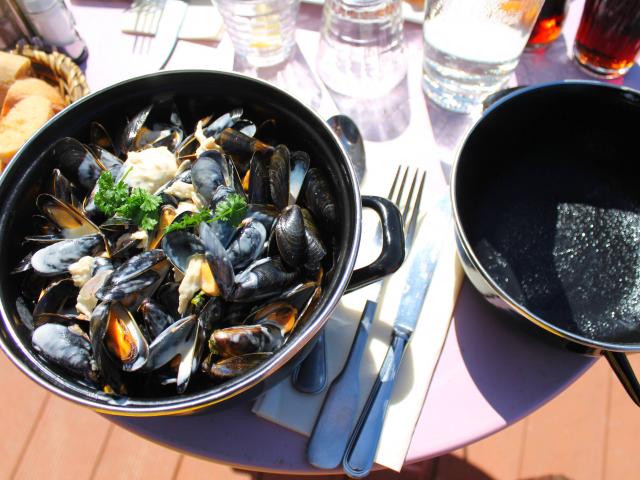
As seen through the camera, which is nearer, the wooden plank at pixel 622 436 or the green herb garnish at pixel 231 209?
the green herb garnish at pixel 231 209

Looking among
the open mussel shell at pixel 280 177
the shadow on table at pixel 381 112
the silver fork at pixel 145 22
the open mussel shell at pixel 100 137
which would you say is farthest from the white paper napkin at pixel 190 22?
the open mussel shell at pixel 280 177

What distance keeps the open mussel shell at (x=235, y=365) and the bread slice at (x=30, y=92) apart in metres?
0.65

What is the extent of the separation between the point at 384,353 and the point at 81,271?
15.2 inches

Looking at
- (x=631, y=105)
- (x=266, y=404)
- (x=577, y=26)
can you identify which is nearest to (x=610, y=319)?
(x=631, y=105)

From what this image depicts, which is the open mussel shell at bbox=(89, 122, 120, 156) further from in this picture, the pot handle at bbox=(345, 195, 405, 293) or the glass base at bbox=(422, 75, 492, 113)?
the glass base at bbox=(422, 75, 492, 113)

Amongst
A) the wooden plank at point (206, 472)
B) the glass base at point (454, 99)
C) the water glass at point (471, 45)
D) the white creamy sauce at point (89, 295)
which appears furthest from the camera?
the wooden plank at point (206, 472)

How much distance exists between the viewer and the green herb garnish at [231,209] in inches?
22.0

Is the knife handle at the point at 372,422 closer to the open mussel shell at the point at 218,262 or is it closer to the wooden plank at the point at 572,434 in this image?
the open mussel shell at the point at 218,262

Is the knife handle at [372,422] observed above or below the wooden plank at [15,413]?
above

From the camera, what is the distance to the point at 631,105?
2.30 feet

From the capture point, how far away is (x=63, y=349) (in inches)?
19.6

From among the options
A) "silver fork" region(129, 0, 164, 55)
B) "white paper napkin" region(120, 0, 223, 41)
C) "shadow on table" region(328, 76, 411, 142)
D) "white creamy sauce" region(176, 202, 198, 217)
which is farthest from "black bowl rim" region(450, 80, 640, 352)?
"silver fork" region(129, 0, 164, 55)

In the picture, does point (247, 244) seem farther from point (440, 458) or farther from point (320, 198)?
point (440, 458)

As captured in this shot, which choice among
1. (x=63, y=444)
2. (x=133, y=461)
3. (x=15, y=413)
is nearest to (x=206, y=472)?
(x=133, y=461)
